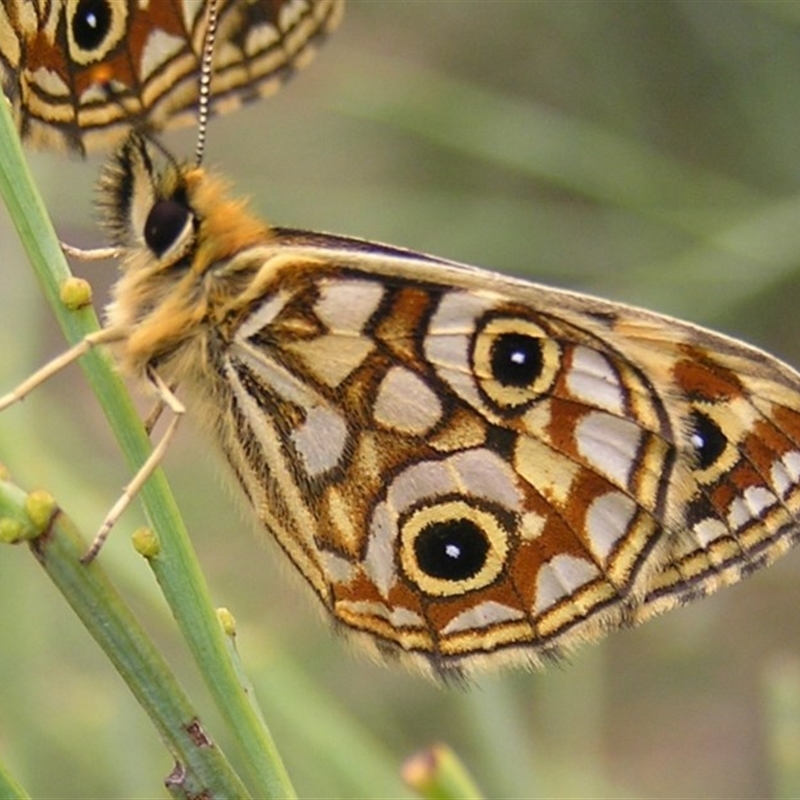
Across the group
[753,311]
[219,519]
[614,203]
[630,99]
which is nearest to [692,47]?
[630,99]

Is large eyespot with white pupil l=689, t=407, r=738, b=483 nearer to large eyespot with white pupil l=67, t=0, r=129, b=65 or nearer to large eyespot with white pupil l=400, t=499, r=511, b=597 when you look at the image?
large eyespot with white pupil l=400, t=499, r=511, b=597

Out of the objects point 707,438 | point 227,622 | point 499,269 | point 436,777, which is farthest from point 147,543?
point 499,269

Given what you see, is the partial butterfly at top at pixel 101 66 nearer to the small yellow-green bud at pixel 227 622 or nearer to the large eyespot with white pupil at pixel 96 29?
the large eyespot with white pupil at pixel 96 29

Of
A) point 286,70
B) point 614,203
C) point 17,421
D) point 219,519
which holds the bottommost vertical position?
point 219,519

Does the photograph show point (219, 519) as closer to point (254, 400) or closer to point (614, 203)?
point (614, 203)

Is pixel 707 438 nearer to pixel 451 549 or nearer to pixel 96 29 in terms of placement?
pixel 451 549

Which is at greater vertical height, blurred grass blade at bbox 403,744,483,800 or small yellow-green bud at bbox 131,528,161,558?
small yellow-green bud at bbox 131,528,161,558

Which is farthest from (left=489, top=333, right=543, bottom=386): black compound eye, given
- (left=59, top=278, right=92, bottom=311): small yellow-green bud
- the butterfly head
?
(left=59, top=278, right=92, bottom=311): small yellow-green bud
